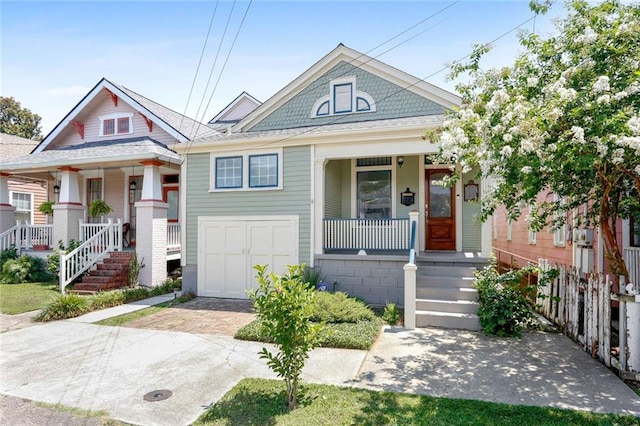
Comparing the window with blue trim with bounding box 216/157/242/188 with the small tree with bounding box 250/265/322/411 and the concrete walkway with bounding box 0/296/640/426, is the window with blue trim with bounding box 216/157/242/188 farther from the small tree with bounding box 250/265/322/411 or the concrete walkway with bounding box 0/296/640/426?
the small tree with bounding box 250/265/322/411

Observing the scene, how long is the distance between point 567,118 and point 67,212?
1351 centimetres

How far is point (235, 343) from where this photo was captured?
6.05 meters

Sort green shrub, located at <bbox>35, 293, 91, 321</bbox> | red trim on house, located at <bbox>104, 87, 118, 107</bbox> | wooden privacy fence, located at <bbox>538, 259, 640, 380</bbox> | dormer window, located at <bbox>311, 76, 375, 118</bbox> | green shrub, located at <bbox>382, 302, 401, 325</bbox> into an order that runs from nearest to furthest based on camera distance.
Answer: wooden privacy fence, located at <bbox>538, 259, 640, 380</bbox> < green shrub, located at <bbox>382, 302, 401, 325</bbox> < green shrub, located at <bbox>35, 293, 91, 321</bbox> < dormer window, located at <bbox>311, 76, 375, 118</bbox> < red trim on house, located at <bbox>104, 87, 118, 107</bbox>

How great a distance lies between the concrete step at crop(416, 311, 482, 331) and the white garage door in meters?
3.63

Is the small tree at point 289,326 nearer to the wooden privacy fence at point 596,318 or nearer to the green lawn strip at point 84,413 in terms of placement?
the green lawn strip at point 84,413

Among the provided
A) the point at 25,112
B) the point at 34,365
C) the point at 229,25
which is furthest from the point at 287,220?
the point at 25,112

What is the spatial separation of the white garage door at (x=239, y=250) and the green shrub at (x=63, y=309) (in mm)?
2871

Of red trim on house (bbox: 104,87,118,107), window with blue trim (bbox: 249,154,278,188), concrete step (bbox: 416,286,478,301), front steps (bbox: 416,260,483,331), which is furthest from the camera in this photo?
red trim on house (bbox: 104,87,118,107)

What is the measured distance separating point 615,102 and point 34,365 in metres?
8.31

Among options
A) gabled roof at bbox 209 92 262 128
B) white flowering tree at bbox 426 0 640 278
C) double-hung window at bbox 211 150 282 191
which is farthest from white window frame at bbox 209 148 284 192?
gabled roof at bbox 209 92 262 128

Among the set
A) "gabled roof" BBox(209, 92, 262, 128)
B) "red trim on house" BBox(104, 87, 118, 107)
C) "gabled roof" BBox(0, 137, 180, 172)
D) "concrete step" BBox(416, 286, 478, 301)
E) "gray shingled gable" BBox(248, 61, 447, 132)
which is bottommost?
"concrete step" BBox(416, 286, 478, 301)

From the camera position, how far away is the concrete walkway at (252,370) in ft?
13.1

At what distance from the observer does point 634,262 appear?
7.09 meters

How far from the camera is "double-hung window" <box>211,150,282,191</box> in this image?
9.60m
